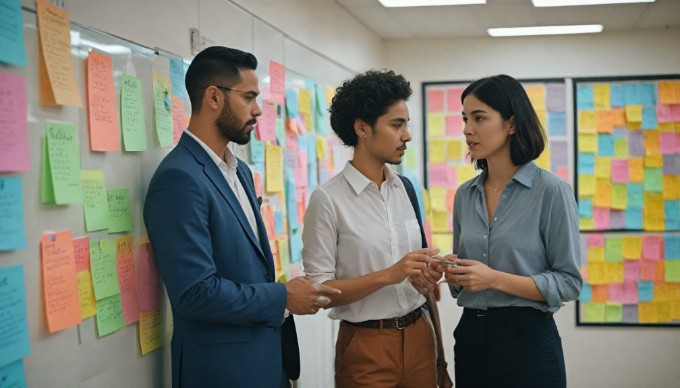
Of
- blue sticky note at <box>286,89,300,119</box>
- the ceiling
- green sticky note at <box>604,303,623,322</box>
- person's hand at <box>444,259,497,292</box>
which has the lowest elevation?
green sticky note at <box>604,303,623,322</box>

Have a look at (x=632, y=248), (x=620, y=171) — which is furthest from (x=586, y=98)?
(x=632, y=248)

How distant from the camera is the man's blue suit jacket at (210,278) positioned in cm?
169

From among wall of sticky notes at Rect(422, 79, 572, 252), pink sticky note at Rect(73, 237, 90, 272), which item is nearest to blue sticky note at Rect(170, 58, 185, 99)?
pink sticky note at Rect(73, 237, 90, 272)

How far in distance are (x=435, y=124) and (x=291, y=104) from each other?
251cm

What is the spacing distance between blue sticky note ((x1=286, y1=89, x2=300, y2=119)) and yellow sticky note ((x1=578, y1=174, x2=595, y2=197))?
283cm

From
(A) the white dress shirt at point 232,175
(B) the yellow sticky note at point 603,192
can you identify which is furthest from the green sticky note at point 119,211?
(B) the yellow sticky note at point 603,192

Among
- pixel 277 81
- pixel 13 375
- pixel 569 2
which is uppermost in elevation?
pixel 569 2

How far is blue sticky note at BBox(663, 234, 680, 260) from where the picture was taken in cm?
538

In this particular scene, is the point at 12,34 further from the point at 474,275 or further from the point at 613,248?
the point at 613,248

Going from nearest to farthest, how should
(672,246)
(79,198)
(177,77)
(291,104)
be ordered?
(79,198)
(177,77)
(291,104)
(672,246)

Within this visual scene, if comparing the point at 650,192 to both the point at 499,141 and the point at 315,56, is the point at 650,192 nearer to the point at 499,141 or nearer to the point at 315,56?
the point at 315,56

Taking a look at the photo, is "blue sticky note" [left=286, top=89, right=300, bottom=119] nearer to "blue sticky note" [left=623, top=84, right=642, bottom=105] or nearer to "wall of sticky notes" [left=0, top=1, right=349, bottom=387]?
"wall of sticky notes" [left=0, top=1, right=349, bottom=387]

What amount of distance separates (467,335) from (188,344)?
0.79m

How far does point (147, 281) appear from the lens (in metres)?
1.99
